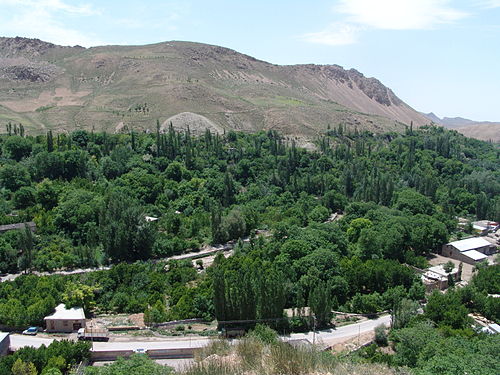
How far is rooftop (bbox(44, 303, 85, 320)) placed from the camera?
91.4ft

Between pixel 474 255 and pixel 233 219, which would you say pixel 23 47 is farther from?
pixel 474 255

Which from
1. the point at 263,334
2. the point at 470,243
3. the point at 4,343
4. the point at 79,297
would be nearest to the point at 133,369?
the point at 263,334

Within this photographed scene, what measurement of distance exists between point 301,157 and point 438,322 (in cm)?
4553

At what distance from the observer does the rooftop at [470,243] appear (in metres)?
44.9

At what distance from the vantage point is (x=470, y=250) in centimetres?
4456

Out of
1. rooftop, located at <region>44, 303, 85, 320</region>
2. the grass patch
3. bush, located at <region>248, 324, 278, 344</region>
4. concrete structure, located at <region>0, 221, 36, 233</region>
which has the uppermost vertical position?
the grass patch

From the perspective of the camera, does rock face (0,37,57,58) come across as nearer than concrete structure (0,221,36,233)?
No

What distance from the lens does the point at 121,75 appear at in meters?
114

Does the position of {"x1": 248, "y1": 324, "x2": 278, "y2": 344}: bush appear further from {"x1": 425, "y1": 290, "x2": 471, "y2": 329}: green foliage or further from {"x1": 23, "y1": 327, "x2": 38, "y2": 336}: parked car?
{"x1": 23, "y1": 327, "x2": 38, "y2": 336}: parked car

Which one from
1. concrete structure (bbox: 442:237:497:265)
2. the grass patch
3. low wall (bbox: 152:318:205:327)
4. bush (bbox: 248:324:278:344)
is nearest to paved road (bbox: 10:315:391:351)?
bush (bbox: 248:324:278:344)

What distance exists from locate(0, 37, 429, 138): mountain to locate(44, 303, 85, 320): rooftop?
57.8 metres

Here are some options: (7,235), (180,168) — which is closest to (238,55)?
(180,168)

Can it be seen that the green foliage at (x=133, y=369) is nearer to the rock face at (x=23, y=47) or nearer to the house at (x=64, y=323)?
the house at (x=64, y=323)

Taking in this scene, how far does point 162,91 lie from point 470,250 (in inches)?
2909
